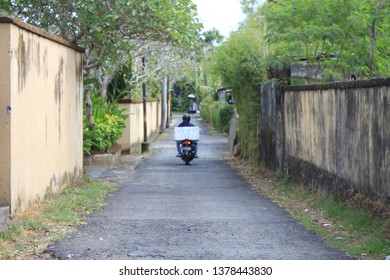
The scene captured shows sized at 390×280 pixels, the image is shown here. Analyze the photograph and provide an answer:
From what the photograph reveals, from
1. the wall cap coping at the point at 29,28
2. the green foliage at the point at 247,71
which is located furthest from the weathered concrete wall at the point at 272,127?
the wall cap coping at the point at 29,28

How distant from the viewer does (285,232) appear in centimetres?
884

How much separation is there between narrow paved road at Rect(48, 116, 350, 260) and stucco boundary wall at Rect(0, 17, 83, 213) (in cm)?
104

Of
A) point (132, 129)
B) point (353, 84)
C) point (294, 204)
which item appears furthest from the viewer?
point (132, 129)

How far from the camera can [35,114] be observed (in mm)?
10391

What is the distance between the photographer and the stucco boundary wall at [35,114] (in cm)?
896

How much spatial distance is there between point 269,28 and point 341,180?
494 cm

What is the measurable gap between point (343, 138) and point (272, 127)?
624 centimetres

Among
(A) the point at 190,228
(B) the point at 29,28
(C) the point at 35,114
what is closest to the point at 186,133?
(C) the point at 35,114

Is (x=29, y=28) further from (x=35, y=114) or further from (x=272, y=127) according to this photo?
(x=272, y=127)

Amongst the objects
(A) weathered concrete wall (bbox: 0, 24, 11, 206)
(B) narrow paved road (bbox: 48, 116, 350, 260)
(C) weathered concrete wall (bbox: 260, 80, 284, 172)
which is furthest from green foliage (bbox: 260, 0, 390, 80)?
(A) weathered concrete wall (bbox: 0, 24, 11, 206)

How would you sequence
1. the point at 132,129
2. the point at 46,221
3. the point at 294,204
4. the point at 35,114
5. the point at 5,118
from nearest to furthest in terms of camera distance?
the point at 5,118
the point at 46,221
the point at 35,114
the point at 294,204
the point at 132,129

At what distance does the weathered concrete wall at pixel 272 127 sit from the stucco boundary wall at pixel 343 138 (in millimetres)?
933

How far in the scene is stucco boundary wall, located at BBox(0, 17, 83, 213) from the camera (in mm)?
8961
